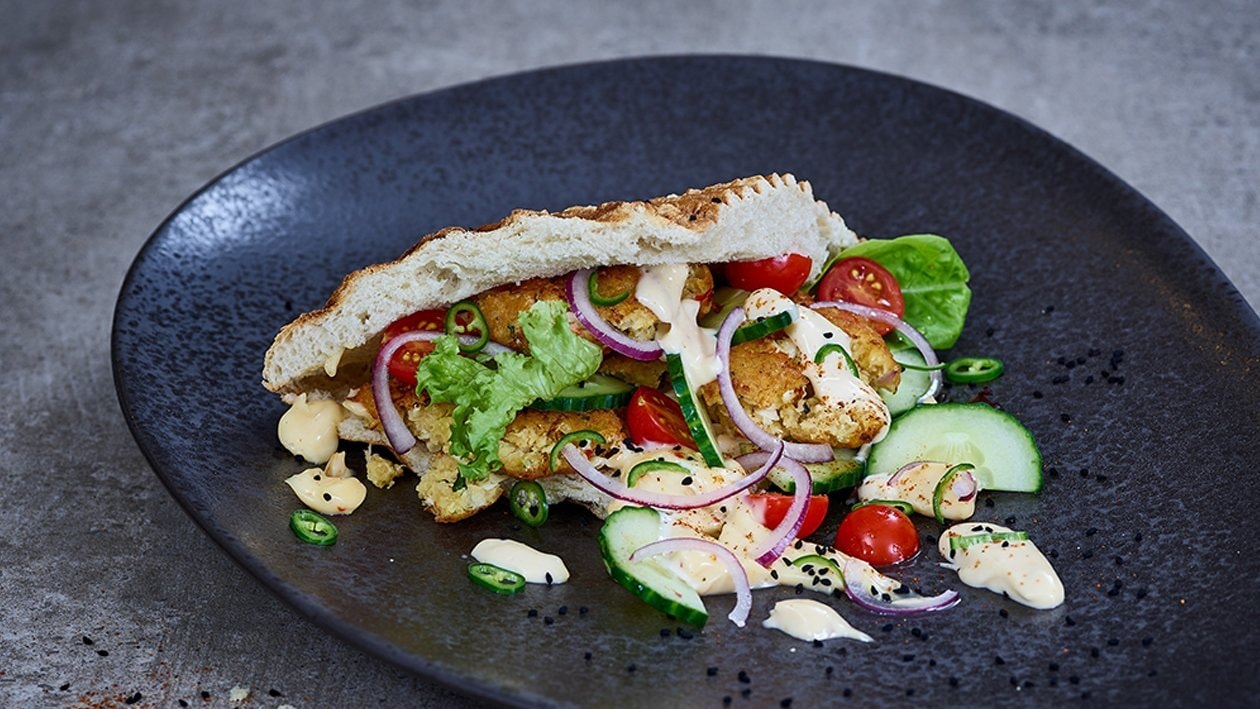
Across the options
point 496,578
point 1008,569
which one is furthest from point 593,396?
point 1008,569

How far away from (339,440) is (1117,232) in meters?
3.34

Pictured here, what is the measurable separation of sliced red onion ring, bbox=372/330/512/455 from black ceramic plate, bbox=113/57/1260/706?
217mm

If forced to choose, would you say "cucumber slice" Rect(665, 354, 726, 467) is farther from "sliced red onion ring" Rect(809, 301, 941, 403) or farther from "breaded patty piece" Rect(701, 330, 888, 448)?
"sliced red onion ring" Rect(809, 301, 941, 403)

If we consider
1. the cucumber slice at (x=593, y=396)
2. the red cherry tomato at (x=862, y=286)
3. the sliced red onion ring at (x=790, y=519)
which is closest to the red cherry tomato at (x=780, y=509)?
the sliced red onion ring at (x=790, y=519)

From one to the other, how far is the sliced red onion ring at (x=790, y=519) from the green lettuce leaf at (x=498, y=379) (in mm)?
773

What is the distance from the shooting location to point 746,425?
16.3 feet

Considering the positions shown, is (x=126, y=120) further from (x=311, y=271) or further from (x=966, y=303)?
(x=966, y=303)

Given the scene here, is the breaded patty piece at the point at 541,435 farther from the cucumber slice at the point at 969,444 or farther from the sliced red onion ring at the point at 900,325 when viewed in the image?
the sliced red onion ring at the point at 900,325

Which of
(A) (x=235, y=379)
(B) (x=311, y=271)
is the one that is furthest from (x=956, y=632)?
(B) (x=311, y=271)

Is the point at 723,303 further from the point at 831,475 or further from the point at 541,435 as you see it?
the point at 541,435

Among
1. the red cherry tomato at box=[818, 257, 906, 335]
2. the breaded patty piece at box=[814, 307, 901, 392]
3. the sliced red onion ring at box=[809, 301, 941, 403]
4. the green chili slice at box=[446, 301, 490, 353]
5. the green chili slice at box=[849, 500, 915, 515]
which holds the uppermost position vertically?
the red cherry tomato at box=[818, 257, 906, 335]

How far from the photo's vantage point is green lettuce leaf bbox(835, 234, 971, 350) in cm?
579

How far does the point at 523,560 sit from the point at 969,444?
5.34 feet

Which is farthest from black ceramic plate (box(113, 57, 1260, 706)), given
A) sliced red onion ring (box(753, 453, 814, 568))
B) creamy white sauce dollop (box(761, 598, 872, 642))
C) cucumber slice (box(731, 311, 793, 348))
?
cucumber slice (box(731, 311, 793, 348))
